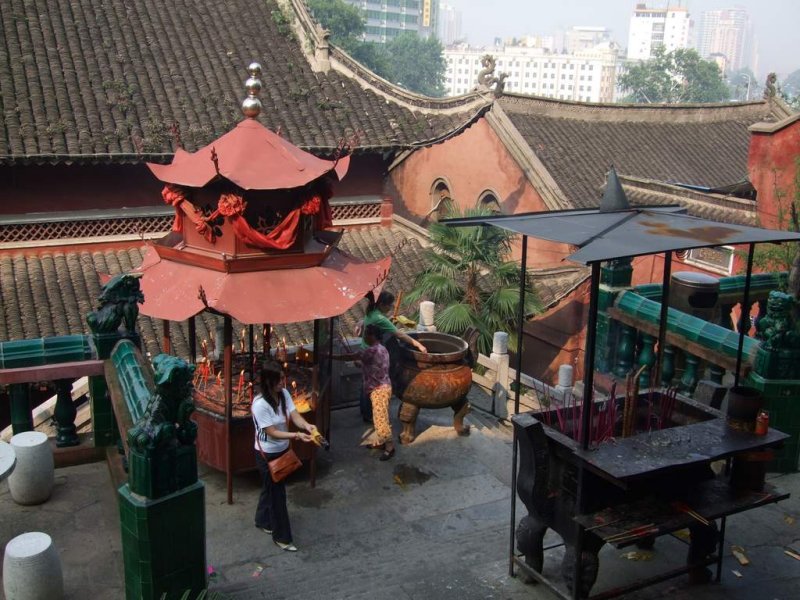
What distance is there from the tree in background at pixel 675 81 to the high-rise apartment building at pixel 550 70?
80.2m

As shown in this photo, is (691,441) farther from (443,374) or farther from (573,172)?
(573,172)

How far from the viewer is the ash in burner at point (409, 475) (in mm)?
7594

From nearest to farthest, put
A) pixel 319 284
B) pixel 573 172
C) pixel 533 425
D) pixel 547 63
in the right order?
pixel 533 425
pixel 319 284
pixel 573 172
pixel 547 63

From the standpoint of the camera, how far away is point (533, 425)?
5.39 meters

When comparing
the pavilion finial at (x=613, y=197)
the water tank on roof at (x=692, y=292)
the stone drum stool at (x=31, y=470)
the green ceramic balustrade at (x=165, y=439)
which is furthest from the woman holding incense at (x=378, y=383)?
the green ceramic balustrade at (x=165, y=439)

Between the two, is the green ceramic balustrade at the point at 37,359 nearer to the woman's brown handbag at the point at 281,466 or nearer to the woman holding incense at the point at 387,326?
the woman's brown handbag at the point at 281,466

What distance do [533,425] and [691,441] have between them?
1.13 m

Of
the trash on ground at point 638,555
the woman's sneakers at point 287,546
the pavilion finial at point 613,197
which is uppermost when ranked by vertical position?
the pavilion finial at point 613,197

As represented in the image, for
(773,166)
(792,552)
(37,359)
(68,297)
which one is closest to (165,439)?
(37,359)

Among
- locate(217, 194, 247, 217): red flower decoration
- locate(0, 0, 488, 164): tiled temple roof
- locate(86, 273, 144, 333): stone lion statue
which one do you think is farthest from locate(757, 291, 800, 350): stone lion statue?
locate(0, 0, 488, 164): tiled temple roof

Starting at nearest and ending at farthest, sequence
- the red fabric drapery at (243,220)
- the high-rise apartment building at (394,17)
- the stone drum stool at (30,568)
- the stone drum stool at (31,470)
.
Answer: the stone drum stool at (30,568), the stone drum stool at (31,470), the red fabric drapery at (243,220), the high-rise apartment building at (394,17)

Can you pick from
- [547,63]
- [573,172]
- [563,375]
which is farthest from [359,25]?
[547,63]

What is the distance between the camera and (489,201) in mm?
23688

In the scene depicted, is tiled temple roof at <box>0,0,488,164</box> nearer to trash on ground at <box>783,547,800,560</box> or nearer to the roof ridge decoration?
the roof ridge decoration
